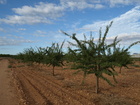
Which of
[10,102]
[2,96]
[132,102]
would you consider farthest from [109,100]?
[2,96]

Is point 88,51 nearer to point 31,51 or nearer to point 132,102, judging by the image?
point 132,102

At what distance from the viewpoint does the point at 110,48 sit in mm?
9078

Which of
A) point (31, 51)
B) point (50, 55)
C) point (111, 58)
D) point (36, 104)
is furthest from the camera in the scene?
point (31, 51)

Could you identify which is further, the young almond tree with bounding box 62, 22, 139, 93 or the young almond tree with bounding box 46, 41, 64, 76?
the young almond tree with bounding box 46, 41, 64, 76

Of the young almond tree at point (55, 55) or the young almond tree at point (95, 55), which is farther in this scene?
the young almond tree at point (55, 55)

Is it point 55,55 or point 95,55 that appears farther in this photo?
point 55,55

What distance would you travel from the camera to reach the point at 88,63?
30.2ft

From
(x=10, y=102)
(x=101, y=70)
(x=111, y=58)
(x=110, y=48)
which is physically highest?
(x=110, y=48)

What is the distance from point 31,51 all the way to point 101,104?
24587mm

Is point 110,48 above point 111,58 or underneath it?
above

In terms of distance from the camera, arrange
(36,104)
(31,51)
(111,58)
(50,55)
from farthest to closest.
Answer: (31,51), (50,55), (111,58), (36,104)

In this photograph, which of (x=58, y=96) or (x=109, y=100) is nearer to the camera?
(x=109, y=100)

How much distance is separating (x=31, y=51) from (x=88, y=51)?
23026 millimetres

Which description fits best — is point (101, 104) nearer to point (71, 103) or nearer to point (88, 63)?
point (71, 103)
